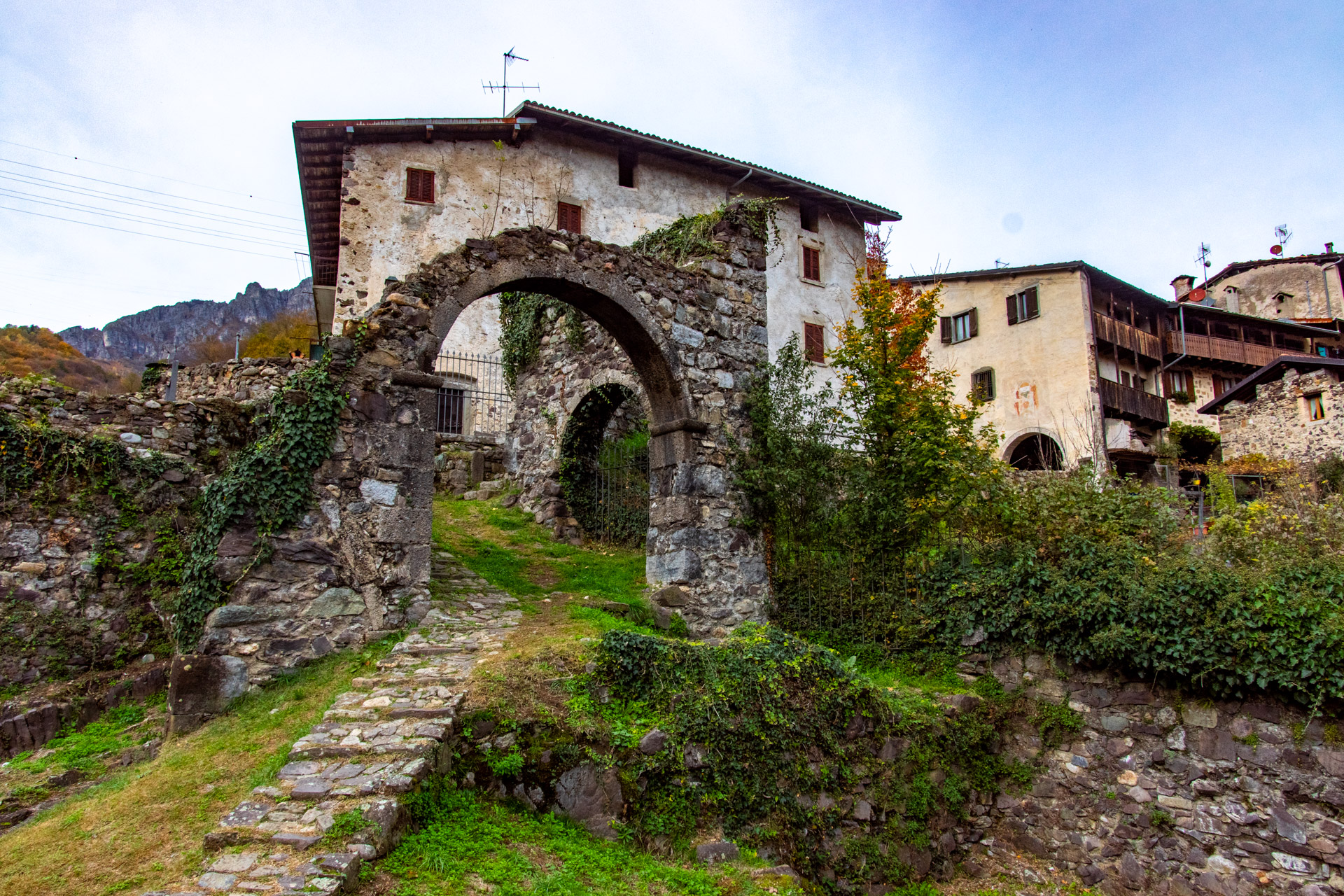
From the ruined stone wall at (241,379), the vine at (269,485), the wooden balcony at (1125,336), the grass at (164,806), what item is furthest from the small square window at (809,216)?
the grass at (164,806)

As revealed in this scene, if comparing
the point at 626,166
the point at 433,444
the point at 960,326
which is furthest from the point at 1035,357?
the point at 433,444

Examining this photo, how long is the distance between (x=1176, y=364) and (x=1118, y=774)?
26701mm

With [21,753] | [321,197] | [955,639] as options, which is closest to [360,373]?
[21,753]

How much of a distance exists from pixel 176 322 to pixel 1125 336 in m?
63.6

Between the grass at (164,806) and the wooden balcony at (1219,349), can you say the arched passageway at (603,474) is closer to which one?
the grass at (164,806)

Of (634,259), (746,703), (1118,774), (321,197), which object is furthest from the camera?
Result: (321,197)

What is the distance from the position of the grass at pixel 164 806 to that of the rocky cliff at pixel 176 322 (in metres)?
55.3

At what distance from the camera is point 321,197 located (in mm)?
20172

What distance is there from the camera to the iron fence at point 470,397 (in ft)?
55.4

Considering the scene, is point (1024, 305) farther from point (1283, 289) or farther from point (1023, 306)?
point (1283, 289)

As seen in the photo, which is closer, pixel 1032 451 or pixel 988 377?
pixel 1032 451

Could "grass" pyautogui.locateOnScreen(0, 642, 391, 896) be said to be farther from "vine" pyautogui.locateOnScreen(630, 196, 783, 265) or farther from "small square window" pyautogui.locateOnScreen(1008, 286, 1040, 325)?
"small square window" pyautogui.locateOnScreen(1008, 286, 1040, 325)

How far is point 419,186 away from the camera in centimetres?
1897

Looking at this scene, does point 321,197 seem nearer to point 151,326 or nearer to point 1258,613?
point 1258,613
